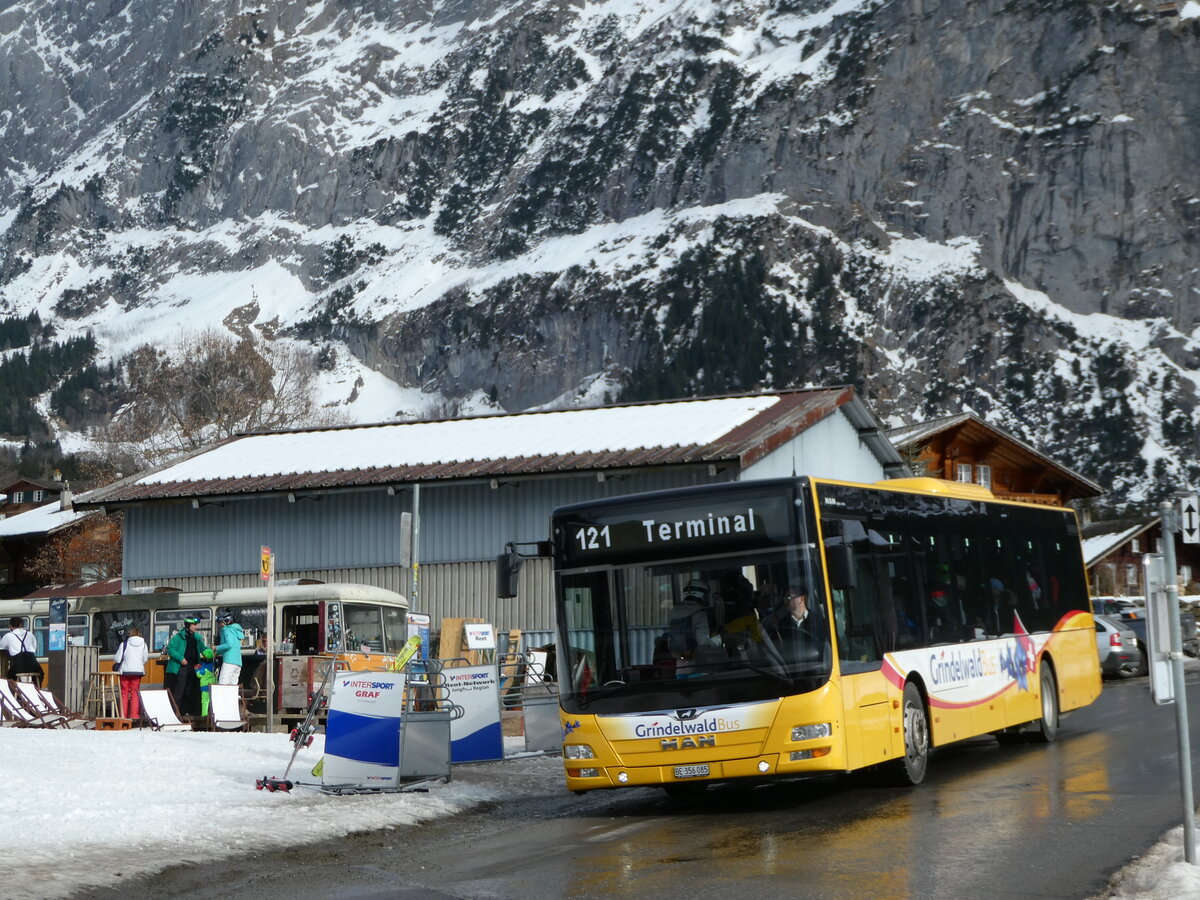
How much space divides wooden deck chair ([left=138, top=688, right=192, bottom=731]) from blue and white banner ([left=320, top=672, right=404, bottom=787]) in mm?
7590

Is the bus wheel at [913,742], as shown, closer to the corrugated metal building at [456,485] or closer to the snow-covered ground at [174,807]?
the snow-covered ground at [174,807]

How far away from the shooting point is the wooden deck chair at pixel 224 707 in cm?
2066

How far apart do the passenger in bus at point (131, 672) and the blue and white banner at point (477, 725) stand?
7.51 m

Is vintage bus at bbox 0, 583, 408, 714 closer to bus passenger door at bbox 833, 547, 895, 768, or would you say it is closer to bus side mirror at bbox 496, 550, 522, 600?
bus side mirror at bbox 496, 550, 522, 600

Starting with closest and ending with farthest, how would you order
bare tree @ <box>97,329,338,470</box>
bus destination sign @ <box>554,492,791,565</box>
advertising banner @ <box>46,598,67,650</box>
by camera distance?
bus destination sign @ <box>554,492,791,565</box>
advertising banner @ <box>46,598,67,650</box>
bare tree @ <box>97,329,338,470</box>

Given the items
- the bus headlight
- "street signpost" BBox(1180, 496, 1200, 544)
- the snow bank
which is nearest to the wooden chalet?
"street signpost" BBox(1180, 496, 1200, 544)

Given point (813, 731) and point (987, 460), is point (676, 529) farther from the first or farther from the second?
point (987, 460)

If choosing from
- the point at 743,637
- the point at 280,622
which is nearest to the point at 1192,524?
the point at 280,622

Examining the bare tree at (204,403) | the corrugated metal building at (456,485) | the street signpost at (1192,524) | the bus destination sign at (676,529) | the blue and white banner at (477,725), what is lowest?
the blue and white banner at (477,725)

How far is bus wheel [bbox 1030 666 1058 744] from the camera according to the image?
17.1m

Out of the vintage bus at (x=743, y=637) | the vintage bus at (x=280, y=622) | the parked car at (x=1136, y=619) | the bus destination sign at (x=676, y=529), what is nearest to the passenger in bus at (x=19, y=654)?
the vintage bus at (x=280, y=622)

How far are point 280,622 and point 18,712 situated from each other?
541cm

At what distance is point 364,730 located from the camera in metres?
13.9

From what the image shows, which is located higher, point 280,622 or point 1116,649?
point 280,622
